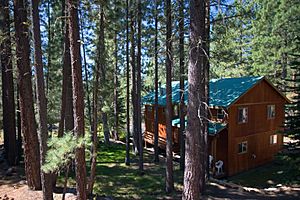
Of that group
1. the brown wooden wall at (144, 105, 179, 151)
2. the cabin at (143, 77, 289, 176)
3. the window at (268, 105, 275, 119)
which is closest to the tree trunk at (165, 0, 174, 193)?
the cabin at (143, 77, 289, 176)

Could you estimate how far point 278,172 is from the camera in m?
16.4

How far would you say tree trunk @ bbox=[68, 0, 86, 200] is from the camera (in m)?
6.51

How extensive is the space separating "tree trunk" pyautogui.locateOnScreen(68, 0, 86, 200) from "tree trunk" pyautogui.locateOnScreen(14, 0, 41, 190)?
303 centimetres

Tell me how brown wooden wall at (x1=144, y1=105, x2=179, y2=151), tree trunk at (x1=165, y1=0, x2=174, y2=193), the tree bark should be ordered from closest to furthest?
the tree bark → tree trunk at (x1=165, y1=0, x2=174, y2=193) → brown wooden wall at (x1=144, y1=105, x2=179, y2=151)

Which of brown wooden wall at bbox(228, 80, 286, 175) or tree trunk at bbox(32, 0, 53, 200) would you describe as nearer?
tree trunk at bbox(32, 0, 53, 200)

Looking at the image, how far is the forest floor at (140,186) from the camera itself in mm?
9852

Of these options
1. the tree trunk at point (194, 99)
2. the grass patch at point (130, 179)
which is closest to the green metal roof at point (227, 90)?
the grass patch at point (130, 179)

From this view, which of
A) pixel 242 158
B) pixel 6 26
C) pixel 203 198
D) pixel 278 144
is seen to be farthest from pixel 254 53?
pixel 6 26

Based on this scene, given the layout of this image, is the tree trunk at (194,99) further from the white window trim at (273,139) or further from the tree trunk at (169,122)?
the white window trim at (273,139)

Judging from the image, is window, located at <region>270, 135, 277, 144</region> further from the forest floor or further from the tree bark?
the tree bark

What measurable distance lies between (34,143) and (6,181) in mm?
3099

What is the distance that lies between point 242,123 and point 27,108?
13.1m

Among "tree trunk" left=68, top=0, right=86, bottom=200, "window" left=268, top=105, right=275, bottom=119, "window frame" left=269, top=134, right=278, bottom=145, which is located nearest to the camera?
"tree trunk" left=68, top=0, right=86, bottom=200

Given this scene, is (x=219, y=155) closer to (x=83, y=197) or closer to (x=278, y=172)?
(x=278, y=172)
